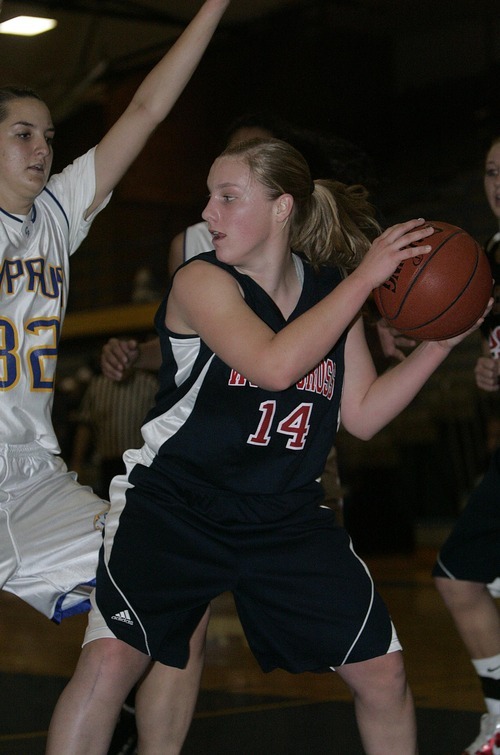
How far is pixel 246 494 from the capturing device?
8.18ft

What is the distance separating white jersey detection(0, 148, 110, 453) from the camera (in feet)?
9.68

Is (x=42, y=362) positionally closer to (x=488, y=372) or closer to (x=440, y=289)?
(x=440, y=289)

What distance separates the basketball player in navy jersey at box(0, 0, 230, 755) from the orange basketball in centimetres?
103

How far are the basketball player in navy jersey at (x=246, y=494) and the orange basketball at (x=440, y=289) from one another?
0.10m

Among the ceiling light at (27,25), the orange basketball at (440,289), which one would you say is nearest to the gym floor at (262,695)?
the orange basketball at (440,289)

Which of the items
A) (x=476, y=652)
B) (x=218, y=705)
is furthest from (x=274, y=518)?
(x=218, y=705)

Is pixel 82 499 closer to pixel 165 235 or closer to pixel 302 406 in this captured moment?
pixel 302 406

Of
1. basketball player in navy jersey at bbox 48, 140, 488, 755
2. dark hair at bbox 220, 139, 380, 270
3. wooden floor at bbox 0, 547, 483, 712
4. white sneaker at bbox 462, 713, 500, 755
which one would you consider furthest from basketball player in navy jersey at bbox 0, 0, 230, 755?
wooden floor at bbox 0, 547, 483, 712

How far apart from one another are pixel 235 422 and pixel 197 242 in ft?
4.26

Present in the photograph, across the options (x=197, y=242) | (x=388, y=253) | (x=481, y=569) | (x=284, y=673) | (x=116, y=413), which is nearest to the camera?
(x=388, y=253)

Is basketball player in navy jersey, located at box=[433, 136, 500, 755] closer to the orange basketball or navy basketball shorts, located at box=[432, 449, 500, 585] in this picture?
navy basketball shorts, located at box=[432, 449, 500, 585]

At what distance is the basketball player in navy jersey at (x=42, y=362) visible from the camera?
113 inches

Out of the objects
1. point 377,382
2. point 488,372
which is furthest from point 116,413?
point 377,382

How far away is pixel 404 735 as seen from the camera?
2439mm
